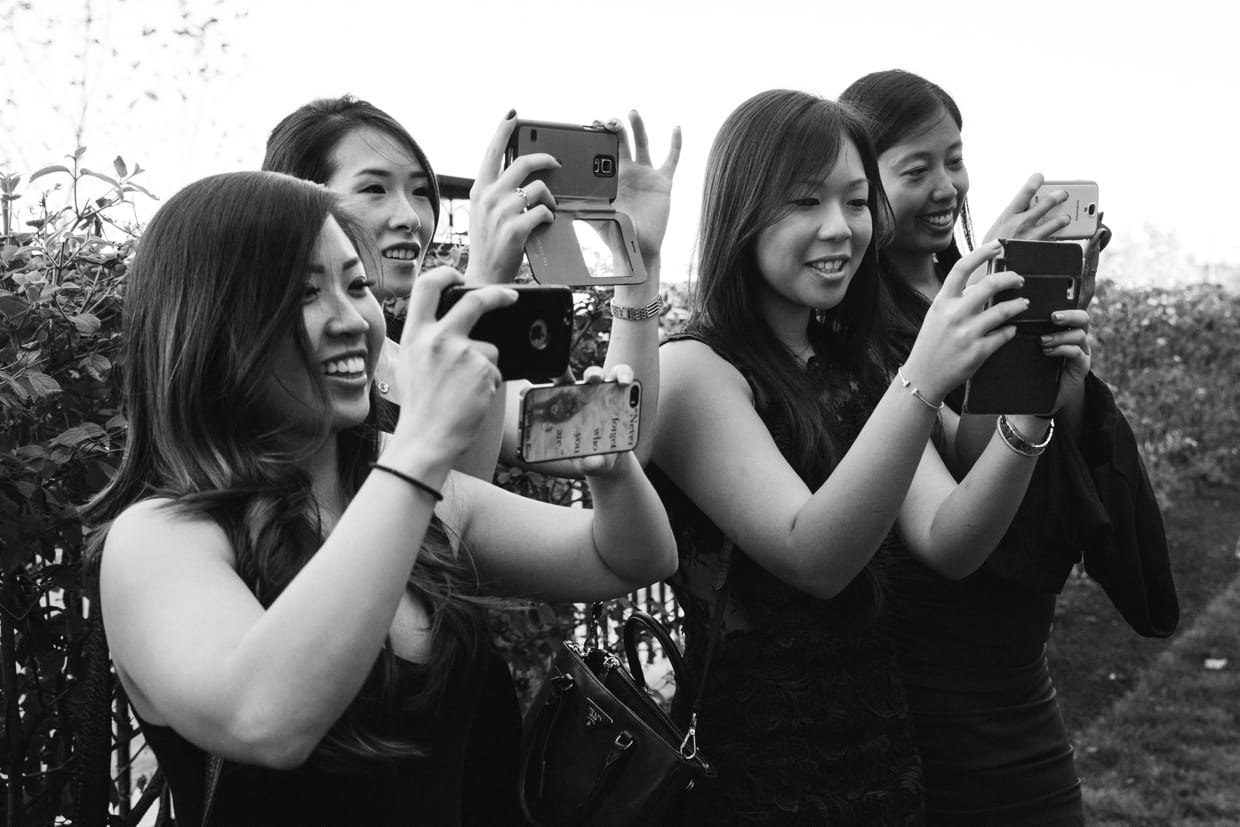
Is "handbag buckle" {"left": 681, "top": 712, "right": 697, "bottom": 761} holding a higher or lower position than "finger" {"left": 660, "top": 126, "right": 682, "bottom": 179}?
lower

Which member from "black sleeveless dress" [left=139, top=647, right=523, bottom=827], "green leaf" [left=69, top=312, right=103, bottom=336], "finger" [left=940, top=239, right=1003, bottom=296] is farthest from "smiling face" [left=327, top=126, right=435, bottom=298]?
"finger" [left=940, top=239, right=1003, bottom=296]

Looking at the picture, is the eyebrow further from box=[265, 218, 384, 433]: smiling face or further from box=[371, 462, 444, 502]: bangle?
box=[371, 462, 444, 502]: bangle

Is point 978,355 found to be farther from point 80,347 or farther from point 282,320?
point 80,347

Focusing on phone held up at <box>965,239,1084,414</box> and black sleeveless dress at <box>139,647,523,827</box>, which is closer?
black sleeveless dress at <box>139,647,523,827</box>

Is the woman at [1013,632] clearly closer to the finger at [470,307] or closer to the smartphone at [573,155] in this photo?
the smartphone at [573,155]

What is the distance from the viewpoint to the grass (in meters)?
4.68

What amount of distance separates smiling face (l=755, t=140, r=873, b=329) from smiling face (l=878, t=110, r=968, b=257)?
0.42 m

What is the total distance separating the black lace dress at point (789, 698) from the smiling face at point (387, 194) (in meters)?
0.83

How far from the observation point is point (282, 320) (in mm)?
1575

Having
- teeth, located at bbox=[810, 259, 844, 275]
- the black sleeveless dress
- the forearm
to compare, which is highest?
teeth, located at bbox=[810, 259, 844, 275]

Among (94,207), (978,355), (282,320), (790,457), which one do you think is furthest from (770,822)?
(94,207)

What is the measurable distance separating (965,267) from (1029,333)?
18cm

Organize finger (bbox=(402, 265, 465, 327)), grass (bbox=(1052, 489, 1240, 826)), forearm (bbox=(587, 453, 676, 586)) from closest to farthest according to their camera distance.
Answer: finger (bbox=(402, 265, 465, 327)), forearm (bbox=(587, 453, 676, 586)), grass (bbox=(1052, 489, 1240, 826))

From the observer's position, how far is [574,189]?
6.38ft
